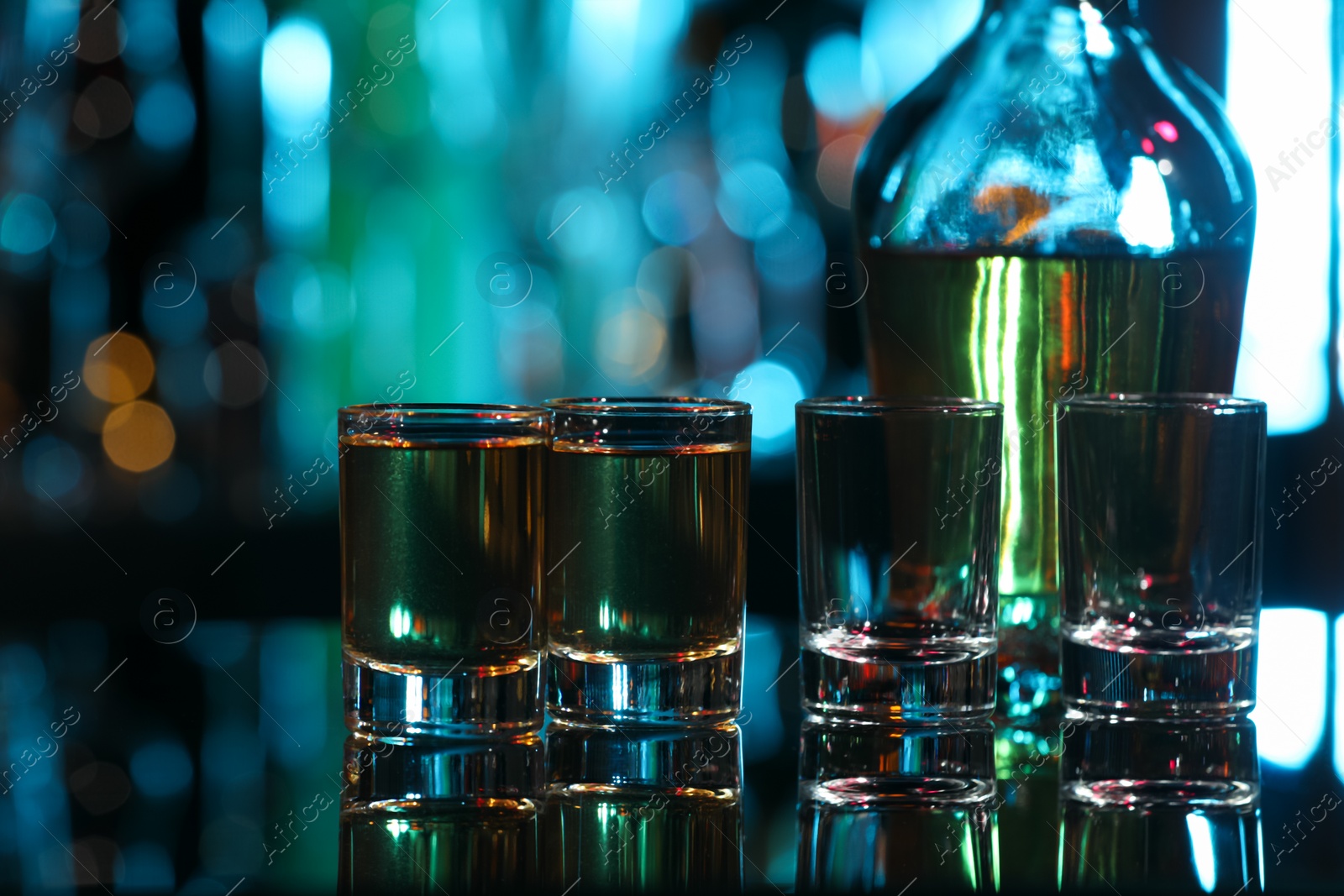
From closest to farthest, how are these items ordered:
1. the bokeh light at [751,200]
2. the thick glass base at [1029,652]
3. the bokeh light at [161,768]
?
the bokeh light at [161,768], the thick glass base at [1029,652], the bokeh light at [751,200]

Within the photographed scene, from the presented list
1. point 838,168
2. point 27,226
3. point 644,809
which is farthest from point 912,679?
point 27,226

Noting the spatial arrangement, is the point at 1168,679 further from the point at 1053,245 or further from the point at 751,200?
the point at 751,200

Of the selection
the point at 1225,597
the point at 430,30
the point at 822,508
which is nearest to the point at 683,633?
the point at 822,508

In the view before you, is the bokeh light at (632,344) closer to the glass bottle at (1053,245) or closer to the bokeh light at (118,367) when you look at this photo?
the bokeh light at (118,367)

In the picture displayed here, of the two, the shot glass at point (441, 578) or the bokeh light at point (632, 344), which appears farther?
the bokeh light at point (632, 344)

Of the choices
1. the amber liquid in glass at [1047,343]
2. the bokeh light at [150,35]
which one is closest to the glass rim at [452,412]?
the amber liquid in glass at [1047,343]

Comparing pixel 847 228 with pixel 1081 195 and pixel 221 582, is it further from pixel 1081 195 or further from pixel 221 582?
pixel 1081 195
